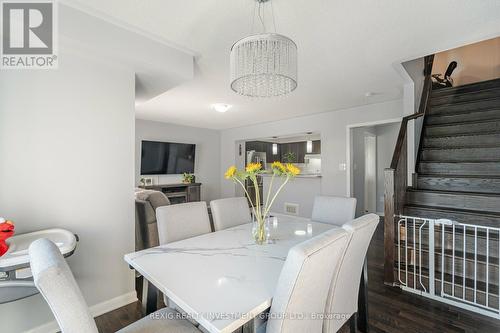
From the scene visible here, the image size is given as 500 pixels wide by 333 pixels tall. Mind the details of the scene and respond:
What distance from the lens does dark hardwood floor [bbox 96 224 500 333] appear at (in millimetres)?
1811

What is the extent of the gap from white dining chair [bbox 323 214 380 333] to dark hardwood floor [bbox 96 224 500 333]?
543 mm

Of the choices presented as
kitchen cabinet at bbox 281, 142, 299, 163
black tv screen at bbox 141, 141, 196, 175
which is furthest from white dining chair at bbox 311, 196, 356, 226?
kitchen cabinet at bbox 281, 142, 299, 163

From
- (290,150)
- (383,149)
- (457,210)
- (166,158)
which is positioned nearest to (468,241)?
(457,210)

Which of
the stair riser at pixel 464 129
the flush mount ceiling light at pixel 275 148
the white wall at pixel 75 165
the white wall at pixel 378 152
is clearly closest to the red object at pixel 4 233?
the white wall at pixel 75 165

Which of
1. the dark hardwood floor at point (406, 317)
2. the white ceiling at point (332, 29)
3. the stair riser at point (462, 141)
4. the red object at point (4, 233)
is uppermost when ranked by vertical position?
the white ceiling at point (332, 29)

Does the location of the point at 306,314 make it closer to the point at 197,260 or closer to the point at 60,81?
the point at 197,260

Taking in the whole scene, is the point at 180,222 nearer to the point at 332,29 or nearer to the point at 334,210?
the point at 334,210

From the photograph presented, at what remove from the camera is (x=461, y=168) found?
295cm

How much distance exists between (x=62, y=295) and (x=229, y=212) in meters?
1.65

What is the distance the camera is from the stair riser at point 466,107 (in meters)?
3.33

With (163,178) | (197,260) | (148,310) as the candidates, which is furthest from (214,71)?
(163,178)

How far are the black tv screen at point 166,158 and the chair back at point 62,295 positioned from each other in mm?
5153

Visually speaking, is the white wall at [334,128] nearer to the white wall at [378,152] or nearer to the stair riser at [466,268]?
the white wall at [378,152]

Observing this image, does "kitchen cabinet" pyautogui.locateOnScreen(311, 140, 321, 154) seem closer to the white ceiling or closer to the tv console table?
the tv console table
